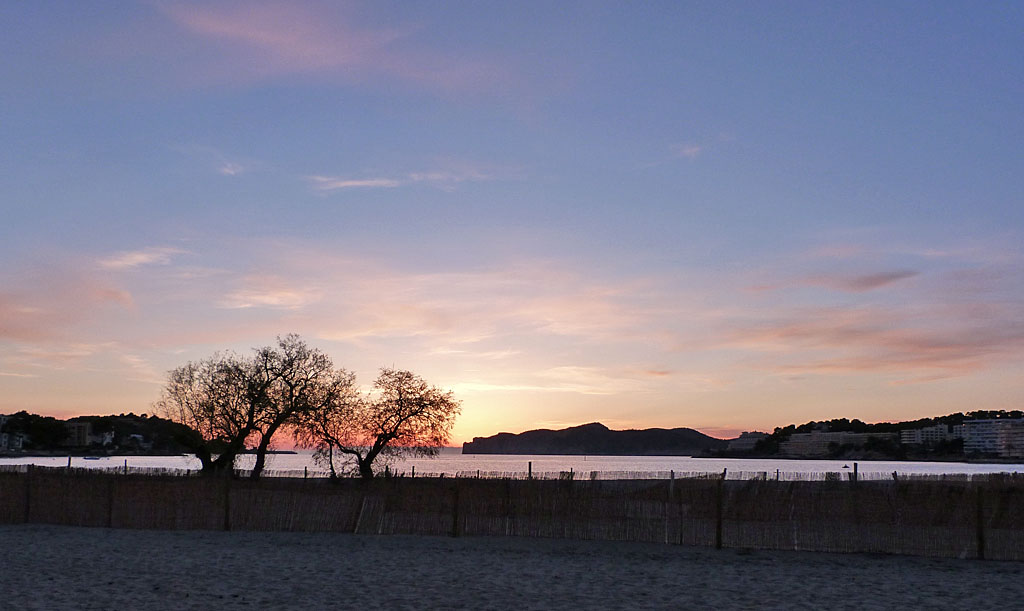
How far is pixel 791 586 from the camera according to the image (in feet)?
54.9

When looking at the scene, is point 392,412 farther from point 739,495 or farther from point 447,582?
point 447,582

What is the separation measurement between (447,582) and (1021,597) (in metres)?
10.1

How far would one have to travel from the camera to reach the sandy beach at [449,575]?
46.8 ft

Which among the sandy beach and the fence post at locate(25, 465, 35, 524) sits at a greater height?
the fence post at locate(25, 465, 35, 524)

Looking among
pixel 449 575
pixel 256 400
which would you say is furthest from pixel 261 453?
pixel 449 575

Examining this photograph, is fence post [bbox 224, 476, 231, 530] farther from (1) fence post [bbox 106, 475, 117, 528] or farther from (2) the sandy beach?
(1) fence post [bbox 106, 475, 117, 528]

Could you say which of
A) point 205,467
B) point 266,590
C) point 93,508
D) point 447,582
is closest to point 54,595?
point 266,590

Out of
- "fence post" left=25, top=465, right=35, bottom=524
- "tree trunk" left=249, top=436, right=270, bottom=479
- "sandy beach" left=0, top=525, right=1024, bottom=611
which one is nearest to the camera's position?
"sandy beach" left=0, top=525, right=1024, bottom=611

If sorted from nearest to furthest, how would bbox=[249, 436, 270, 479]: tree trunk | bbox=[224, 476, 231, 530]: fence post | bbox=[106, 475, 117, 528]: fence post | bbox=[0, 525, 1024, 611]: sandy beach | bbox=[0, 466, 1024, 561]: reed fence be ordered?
1. bbox=[0, 525, 1024, 611]: sandy beach
2. bbox=[0, 466, 1024, 561]: reed fence
3. bbox=[224, 476, 231, 530]: fence post
4. bbox=[106, 475, 117, 528]: fence post
5. bbox=[249, 436, 270, 479]: tree trunk

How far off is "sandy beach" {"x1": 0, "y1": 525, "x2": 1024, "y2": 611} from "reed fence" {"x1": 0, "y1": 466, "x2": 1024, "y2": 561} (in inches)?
31.3

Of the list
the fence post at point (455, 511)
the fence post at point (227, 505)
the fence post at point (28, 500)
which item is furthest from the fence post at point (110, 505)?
the fence post at point (455, 511)

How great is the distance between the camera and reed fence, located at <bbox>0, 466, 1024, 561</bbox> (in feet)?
78.9

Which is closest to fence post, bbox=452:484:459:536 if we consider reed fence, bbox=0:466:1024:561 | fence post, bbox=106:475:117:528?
reed fence, bbox=0:466:1024:561

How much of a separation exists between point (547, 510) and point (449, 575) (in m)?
8.32
